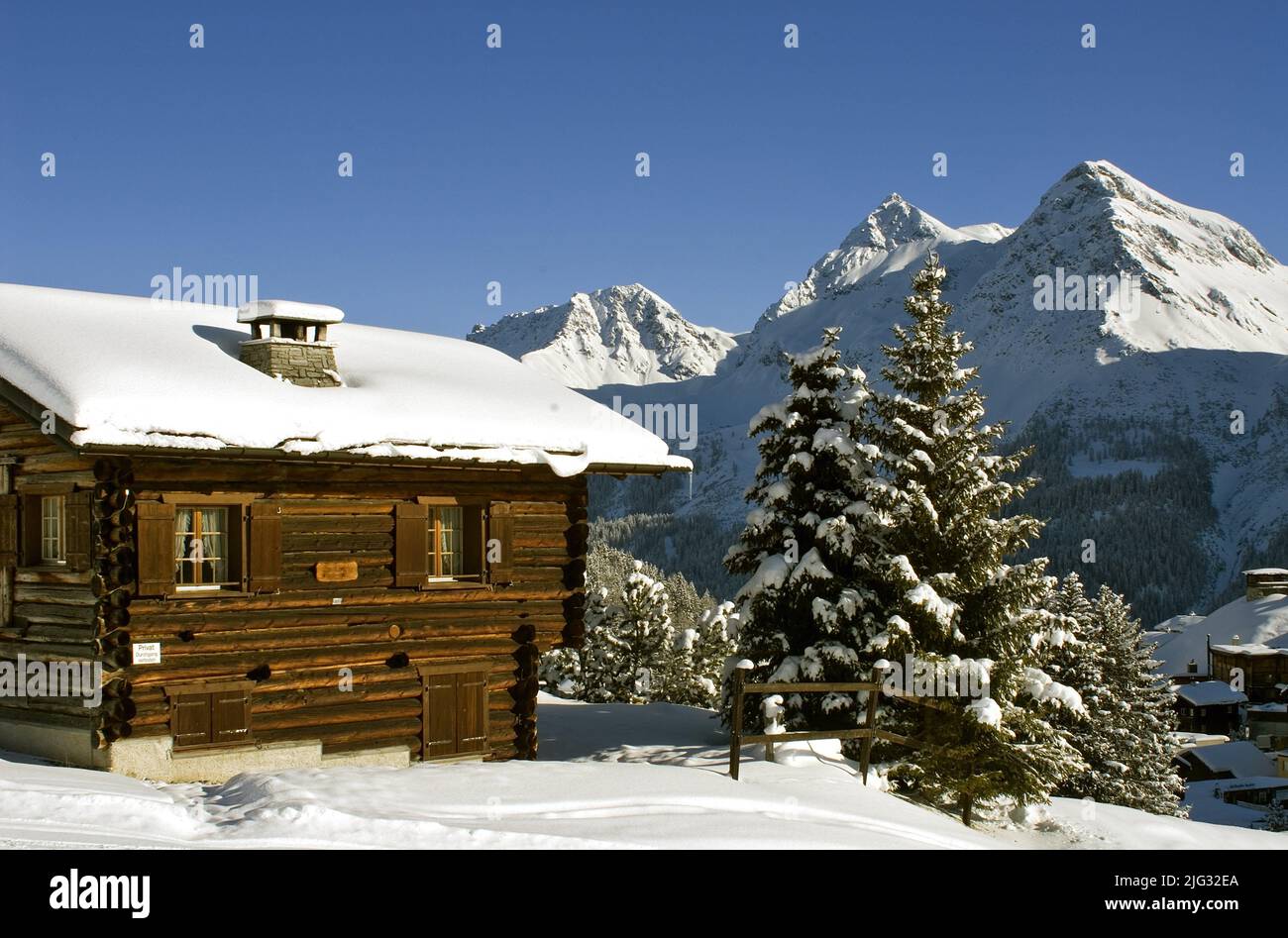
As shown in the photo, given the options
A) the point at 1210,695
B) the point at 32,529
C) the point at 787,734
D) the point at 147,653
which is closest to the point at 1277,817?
the point at 1210,695

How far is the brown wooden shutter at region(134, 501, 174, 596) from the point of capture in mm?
15539

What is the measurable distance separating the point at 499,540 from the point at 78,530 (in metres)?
6.27

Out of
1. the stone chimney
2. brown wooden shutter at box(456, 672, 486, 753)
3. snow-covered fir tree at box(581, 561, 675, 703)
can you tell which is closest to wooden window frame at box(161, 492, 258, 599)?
the stone chimney

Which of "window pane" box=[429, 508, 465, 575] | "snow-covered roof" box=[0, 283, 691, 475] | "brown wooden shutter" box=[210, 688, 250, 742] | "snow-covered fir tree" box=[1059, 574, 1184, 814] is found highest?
"snow-covered roof" box=[0, 283, 691, 475]

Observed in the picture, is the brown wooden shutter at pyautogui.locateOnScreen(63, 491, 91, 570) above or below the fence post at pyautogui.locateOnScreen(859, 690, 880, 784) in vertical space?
above

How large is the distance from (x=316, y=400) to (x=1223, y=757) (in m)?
66.1

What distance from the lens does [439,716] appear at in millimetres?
18641

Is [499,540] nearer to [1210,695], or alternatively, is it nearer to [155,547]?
[155,547]

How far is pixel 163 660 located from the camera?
1598 cm

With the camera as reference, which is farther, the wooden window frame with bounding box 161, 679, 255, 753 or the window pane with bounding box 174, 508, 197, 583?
the window pane with bounding box 174, 508, 197, 583

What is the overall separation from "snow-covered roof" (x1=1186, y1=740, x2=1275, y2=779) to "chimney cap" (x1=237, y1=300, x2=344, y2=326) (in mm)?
60578

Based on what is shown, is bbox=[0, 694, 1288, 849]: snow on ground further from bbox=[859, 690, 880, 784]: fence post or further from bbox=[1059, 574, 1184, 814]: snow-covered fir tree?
bbox=[1059, 574, 1184, 814]: snow-covered fir tree

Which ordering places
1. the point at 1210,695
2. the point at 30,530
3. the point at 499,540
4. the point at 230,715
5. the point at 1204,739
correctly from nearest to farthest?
the point at 230,715 → the point at 30,530 → the point at 499,540 → the point at 1204,739 → the point at 1210,695

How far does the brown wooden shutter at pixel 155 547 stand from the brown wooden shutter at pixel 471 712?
16.8ft
